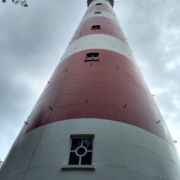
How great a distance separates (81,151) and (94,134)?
2.17 ft

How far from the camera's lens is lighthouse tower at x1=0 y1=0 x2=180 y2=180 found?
5.26m

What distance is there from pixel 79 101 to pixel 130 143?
2.43 m

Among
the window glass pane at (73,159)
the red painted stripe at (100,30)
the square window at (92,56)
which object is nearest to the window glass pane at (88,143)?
the window glass pane at (73,159)

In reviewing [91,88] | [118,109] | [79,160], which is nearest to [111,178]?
[79,160]

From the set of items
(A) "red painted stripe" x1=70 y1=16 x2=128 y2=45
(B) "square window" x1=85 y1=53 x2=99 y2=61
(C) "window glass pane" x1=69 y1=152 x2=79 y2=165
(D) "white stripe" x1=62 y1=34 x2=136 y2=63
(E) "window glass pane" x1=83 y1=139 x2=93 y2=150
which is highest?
(A) "red painted stripe" x1=70 y1=16 x2=128 y2=45

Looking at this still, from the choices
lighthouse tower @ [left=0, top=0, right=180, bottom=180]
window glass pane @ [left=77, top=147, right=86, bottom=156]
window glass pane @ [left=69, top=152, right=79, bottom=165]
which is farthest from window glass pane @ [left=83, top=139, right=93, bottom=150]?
window glass pane @ [left=69, top=152, right=79, bottom=165]

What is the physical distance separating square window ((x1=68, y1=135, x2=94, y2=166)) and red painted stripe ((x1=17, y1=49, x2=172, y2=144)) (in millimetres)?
875

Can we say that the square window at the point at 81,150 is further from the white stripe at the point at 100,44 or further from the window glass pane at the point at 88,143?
the white stripe at the point at 100,44

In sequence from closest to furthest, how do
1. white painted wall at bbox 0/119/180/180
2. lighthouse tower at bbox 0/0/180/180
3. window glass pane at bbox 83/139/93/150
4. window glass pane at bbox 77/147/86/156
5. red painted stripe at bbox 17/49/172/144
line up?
1. white painted wall at bbox 0/119/180/180
2. lighthouse tower at bbox 0/0/180/180
3. window glass pane at bbox 77/147/86/156
4. window glass pane at bbox 83/139/93/150
5. red painted stripe at bbox 17/49/172/144

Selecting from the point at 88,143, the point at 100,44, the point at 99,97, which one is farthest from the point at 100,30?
the point at 88,143

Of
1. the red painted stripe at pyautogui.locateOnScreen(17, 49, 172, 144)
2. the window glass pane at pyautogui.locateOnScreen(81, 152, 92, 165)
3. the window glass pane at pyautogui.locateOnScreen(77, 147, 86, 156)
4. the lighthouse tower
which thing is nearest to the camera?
the lighthouse tower

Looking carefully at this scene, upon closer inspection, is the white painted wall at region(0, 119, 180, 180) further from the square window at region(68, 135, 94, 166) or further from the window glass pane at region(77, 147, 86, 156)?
the window glass pane at region(77, 147, 86, 156)

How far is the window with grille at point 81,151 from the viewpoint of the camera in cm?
542

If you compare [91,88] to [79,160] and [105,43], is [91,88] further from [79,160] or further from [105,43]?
[105,43]
